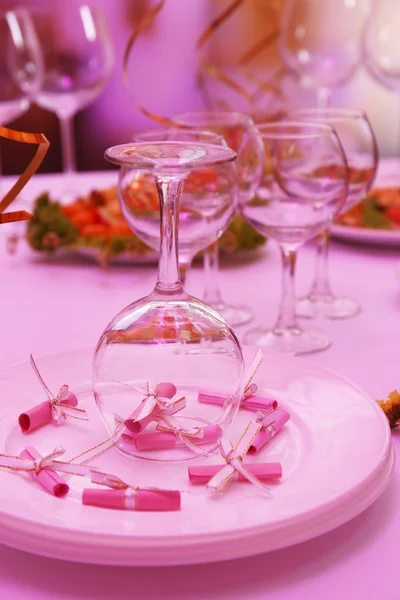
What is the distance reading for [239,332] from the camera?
3.70 ft

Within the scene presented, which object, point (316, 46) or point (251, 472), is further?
point (316, 46)

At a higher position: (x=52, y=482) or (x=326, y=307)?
(x=52, y=482)

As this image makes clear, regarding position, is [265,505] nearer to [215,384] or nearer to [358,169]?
[215,384]

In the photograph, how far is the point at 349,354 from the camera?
1021mm

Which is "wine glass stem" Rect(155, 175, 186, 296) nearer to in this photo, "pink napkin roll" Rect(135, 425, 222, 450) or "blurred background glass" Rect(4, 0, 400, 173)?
"pink napkin roll" Rect(135, 425, 222, 450)

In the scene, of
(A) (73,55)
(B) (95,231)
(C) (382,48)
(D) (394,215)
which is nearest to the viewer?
(B) (95,231)

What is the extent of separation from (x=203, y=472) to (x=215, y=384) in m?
0.11

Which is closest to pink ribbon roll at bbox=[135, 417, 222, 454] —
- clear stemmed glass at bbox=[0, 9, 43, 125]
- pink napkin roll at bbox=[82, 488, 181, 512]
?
pink napkin roll at bbox=[82, 488, 181, 512]

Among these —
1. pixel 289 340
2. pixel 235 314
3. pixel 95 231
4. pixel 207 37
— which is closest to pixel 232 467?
pixel 289 340

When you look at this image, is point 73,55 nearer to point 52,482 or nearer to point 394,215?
point 394,215

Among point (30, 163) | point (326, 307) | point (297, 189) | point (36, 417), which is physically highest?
point (30, 163)

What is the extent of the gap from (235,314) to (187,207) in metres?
0.22

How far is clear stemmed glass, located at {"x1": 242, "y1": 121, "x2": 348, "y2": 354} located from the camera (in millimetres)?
1012

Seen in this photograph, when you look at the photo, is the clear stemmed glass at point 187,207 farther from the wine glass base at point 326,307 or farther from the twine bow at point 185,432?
the twine bow at point 185,432
